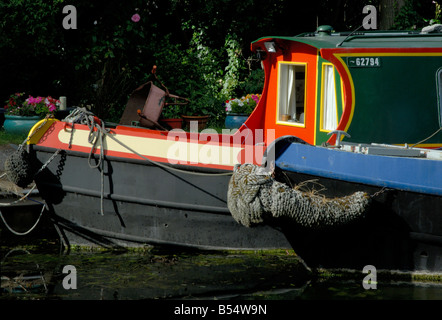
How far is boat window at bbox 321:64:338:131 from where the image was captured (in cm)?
696

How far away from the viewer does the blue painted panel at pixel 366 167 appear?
5.87 m

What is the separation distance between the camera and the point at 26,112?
11188 mm

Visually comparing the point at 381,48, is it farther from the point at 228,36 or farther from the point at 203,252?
the point at 228,36

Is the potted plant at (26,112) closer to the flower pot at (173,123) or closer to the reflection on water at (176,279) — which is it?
the flower pot at (173,123)

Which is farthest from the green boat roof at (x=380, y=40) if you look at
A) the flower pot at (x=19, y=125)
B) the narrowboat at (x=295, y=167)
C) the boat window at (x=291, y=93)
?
the flower pot at (x=19, y=125)

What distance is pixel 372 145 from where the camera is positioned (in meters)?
6.42

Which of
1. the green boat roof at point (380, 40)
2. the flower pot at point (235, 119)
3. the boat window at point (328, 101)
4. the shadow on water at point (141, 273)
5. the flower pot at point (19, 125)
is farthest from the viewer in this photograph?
the flower pot at point (235, 119)

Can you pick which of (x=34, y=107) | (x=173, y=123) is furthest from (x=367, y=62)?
(x=34, y=107)

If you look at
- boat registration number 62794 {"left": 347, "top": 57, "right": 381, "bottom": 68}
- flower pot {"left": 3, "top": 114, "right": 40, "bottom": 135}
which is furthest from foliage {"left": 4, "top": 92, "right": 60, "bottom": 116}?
boat registration number 62794 {"left": 347, "top": 57, "right": 381, "bottom": 68}

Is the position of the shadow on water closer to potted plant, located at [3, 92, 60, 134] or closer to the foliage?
potted plant, located at [3, 92, 60, 134]

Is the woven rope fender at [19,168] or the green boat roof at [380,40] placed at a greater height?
the green boat roof at [380,40]

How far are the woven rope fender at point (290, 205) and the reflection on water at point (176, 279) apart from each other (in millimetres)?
683

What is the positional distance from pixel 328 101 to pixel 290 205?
170 centimetres
